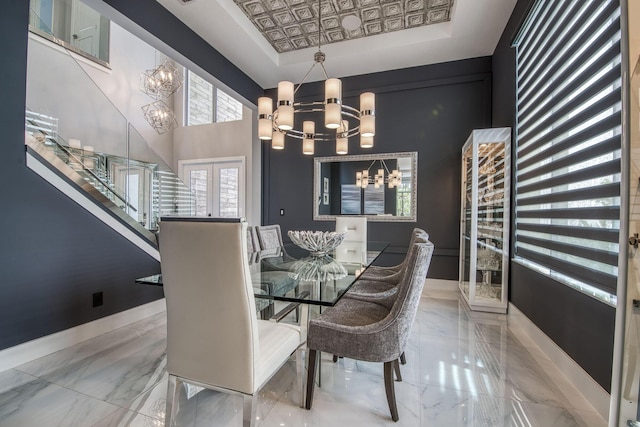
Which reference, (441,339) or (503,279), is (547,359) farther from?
(503,279)

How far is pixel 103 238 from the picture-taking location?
2570 millimetres

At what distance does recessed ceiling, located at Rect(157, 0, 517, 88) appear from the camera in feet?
9.41

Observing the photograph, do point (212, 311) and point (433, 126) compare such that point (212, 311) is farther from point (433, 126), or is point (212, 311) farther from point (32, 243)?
point (433, 126)

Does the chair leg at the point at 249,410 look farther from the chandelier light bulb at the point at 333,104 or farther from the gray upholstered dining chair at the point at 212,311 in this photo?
the chandelier light bulb at the point at 333,104

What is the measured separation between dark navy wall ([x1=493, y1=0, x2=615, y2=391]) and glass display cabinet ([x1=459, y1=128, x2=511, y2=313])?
0.54 feet

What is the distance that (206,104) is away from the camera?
6477 mm

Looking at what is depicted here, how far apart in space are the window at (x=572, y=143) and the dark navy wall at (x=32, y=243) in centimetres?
368

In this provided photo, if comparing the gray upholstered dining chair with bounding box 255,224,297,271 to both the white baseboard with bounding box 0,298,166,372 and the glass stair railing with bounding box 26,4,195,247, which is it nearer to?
the glass stair railing with bounding box 26,4,195,247

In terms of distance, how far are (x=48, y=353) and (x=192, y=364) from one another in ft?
5.76

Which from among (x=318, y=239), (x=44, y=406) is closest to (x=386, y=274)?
(x=318, y=239)

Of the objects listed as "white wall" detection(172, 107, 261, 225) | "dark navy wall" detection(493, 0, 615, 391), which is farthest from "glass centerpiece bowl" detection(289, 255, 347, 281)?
"white wall" detection(172, 107, 261, 225)

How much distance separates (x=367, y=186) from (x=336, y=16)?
2182 mm

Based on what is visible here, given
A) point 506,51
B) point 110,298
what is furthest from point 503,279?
point 110,298

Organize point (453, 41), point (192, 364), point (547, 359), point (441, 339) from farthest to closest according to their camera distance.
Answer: point (453, 41) < point (441, 339) < point (547, 359) < point (192, 364)
